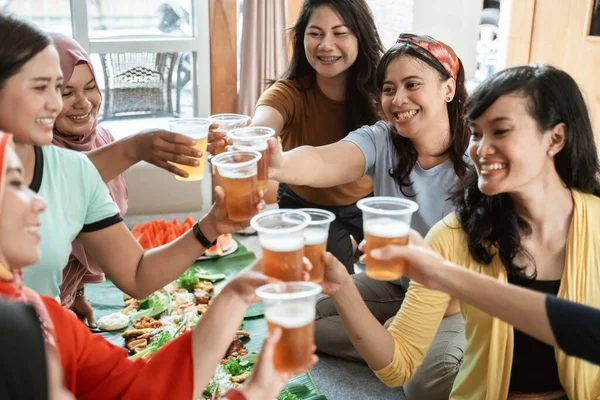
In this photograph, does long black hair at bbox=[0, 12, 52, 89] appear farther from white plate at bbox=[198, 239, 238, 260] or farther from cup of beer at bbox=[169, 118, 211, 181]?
white plate at bbox=[198, 239, 238, 260]

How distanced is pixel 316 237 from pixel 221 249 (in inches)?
99.2

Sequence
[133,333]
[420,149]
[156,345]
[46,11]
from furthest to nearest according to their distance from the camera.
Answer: [46,11], [133,333], [156,345], [420,149]

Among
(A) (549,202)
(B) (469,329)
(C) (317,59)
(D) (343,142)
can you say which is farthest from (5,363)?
(C) (317,59)

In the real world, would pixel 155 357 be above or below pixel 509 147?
below

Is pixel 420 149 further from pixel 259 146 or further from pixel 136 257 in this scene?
pixel 136 257

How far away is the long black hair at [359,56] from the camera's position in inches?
127

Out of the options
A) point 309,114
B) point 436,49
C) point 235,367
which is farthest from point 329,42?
point 235,367

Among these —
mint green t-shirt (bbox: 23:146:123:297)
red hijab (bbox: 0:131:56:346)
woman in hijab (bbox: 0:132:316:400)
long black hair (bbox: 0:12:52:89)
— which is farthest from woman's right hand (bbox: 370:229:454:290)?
long black hair (bbox: 0:12:52:89)

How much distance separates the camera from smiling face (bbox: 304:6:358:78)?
127 inches

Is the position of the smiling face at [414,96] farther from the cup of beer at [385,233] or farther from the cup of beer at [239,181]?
the cup of beer at [385,233]

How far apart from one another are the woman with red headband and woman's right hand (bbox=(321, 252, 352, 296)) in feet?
2.80

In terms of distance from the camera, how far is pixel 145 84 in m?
5.02

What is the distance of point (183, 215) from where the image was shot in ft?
17.2

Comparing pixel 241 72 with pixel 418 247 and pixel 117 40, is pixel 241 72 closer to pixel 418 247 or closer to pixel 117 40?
pixel 117 40
